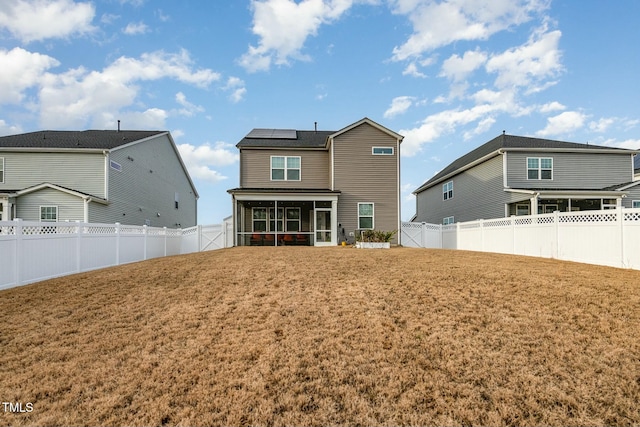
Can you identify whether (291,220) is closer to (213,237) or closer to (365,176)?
(213,237)

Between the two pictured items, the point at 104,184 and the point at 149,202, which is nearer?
the point at 104,184

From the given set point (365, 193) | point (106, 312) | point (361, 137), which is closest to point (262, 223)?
point (365, 193)

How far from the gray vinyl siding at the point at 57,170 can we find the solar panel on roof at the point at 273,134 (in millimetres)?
8427

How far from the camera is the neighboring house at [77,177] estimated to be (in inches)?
642

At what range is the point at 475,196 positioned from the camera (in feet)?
70.4

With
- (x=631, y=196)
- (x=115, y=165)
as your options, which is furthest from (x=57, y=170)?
(x=631, y=196)

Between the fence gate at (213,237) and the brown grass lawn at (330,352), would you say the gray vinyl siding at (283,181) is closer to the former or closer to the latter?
the fence gate at (213,237)

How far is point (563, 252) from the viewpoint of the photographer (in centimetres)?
1012

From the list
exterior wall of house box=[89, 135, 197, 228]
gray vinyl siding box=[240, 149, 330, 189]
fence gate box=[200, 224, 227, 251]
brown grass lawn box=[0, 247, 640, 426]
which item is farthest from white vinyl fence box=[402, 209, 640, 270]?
exterior wall of house box=[89, 135, 197, 228]

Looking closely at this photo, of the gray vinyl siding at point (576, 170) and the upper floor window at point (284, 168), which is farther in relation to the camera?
the upper floor window at point (284, 168)

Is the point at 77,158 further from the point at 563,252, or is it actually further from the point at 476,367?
the point at 563,252

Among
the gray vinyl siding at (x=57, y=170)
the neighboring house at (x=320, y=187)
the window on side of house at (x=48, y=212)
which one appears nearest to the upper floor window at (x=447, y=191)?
the neighboring house at (x=320, y=187)

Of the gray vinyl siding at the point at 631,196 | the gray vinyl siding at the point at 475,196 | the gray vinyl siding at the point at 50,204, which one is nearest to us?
the gray vinyl siding at the point at 50,204

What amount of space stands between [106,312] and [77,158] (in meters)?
15.9
